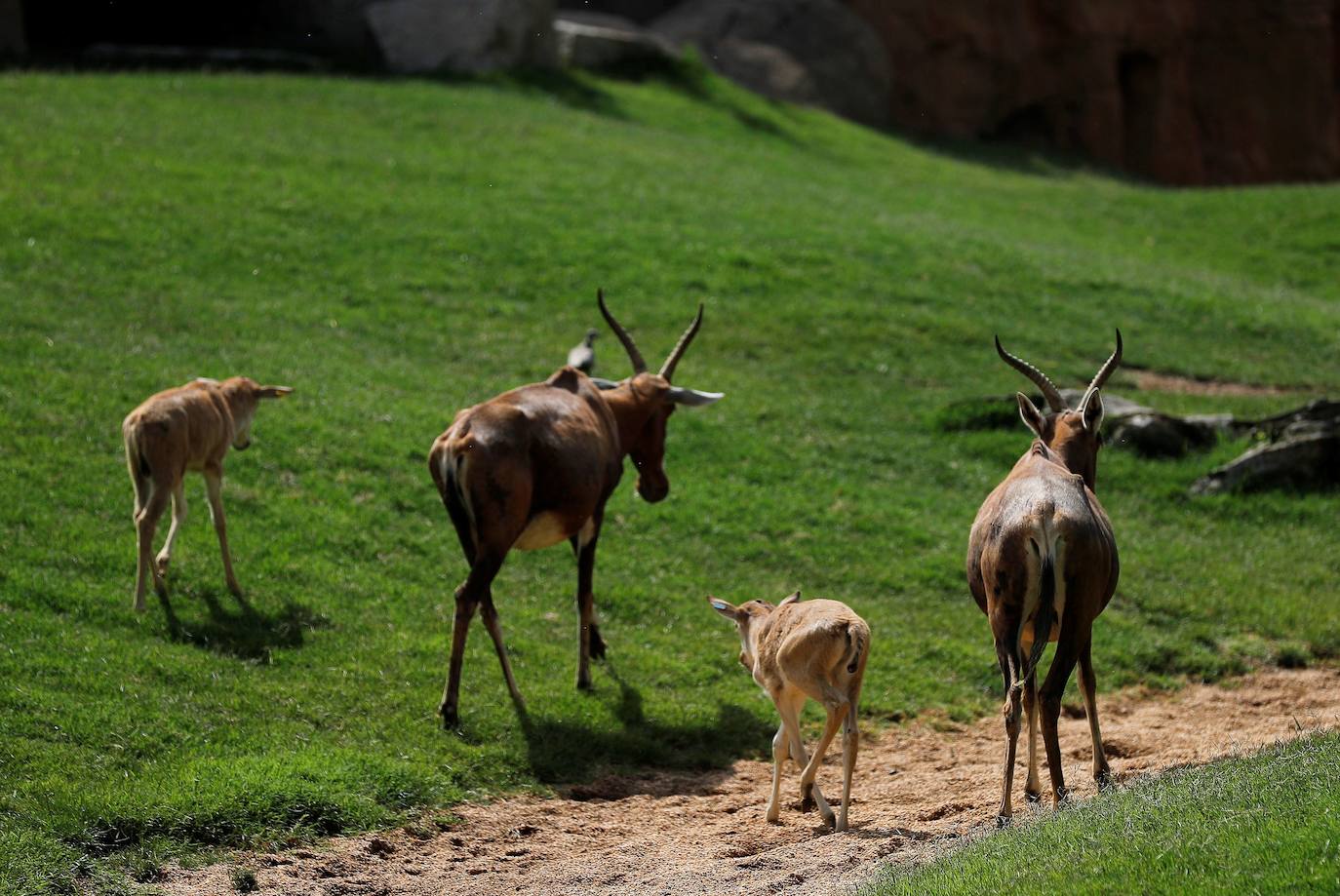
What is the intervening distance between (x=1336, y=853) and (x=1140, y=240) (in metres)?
24.4

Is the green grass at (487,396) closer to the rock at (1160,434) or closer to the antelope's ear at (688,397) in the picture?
the rock at (1160,434)

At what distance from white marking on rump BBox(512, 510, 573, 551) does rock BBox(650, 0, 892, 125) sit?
94.3 feet

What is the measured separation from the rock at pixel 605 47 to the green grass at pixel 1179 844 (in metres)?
28.6

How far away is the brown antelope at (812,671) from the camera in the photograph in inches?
344

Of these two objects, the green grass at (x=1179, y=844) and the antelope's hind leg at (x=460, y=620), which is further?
the antelope's hind leg at (x=460, y=620)

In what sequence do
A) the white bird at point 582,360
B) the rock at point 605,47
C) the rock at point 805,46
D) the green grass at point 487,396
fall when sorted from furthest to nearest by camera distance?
the rock at point 805,46 < the rock at point 605,47 < the white bird at point 582,360 < the green grass at point 487,396

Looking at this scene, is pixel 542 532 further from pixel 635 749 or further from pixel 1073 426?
pixel 1073 426

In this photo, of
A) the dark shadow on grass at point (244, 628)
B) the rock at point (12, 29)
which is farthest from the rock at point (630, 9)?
the dark shadow on grass at point (244, 628)

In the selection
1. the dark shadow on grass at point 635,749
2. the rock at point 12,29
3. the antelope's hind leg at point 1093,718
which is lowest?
the dark shadow on grass at point 635,749

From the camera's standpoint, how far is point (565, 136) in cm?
2847

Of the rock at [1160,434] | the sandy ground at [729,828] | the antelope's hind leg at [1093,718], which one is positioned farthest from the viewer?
the rock at [1160,434]

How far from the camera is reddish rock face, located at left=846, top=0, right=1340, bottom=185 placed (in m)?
40.9

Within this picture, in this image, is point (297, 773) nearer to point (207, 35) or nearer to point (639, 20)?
point (207, 35)

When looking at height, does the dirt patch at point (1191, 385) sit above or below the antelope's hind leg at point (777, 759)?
above
